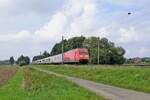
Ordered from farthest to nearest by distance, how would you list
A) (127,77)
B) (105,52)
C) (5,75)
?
(105,52), (5,75), (127,77)

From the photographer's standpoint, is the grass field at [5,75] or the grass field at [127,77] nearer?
the grass field at [127,77]

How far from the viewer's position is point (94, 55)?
12362 centimetres

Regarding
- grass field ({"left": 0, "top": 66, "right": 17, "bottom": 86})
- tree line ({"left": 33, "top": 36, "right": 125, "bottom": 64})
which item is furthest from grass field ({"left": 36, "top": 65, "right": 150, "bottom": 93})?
tree line ({"left": 33, "top": 36, "right": 125, "bottom": 64})

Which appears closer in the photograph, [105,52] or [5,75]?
[5,75]

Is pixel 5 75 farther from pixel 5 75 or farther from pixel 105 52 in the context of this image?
pixel 105 52

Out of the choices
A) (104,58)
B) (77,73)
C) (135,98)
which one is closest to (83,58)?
(77,73)

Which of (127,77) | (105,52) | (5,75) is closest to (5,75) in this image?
(5,75)

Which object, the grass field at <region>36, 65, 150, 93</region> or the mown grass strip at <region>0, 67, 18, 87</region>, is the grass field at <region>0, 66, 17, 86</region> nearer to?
the mown grass strip at <region>0, 67, 18, 87</region>

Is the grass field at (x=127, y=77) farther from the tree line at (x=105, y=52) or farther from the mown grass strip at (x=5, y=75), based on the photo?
the tree line at (x=105, y=52)

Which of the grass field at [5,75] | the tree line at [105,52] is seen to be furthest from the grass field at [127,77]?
the tree line at [105,52]

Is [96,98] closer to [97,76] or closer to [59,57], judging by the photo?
[97,76]

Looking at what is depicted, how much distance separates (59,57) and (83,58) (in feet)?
91.1

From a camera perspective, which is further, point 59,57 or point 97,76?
point 59,57

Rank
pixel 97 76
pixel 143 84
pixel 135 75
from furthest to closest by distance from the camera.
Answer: pixel 97 76 → pixel 135 75 → pixel 143 84
